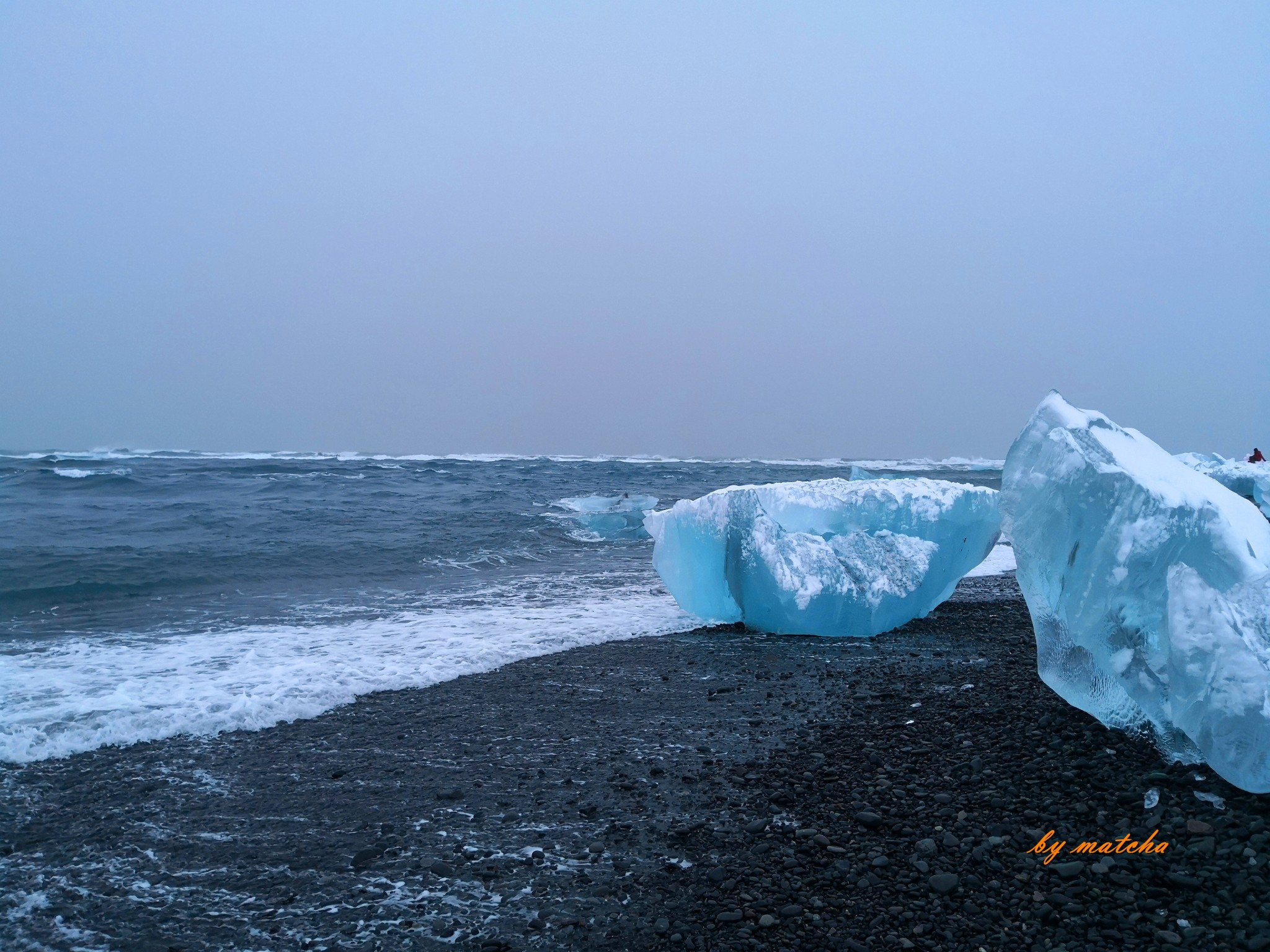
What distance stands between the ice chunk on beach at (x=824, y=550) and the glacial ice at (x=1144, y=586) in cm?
278

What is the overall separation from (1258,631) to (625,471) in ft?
115

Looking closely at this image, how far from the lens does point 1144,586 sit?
3744 mm

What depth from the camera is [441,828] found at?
3.49m

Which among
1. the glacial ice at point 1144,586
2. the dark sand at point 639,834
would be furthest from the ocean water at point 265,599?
the glacial ice at point 1144,586

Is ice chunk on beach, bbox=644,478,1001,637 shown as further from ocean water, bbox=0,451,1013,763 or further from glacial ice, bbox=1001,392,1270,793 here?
glacial ice, bbox=1001,392,1270,793

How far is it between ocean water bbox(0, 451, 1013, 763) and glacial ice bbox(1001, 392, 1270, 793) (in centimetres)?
413

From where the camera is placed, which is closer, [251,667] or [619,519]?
[251,667]

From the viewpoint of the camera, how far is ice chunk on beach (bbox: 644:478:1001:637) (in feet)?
24.3

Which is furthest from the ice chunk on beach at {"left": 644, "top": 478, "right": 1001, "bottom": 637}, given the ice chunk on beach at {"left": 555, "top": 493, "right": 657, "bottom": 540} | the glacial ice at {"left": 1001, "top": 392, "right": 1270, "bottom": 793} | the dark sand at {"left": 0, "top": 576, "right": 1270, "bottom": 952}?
the ice chunk on beach at {"left": 555, "top": 493, "right": 657, "bottom": 540}

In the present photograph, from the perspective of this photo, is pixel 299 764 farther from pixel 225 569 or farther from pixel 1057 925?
pixel 225 569

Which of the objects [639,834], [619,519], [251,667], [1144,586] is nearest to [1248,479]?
[619,519]

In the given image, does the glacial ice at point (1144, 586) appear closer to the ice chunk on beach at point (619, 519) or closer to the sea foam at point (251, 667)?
the sea foam at point (251, 667)

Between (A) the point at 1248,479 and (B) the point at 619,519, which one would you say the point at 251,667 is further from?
(A) the point at 1248,479

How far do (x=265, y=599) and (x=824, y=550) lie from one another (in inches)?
261
